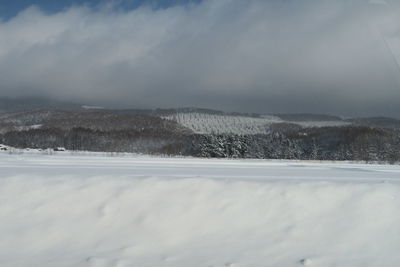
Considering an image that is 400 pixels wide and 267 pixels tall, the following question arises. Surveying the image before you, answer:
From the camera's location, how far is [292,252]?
6352mm

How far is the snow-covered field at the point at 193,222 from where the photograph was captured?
6.19m

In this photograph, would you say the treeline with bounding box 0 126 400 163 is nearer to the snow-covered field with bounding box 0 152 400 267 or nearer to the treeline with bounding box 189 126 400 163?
the treeline with bounding box 189 126 400 163

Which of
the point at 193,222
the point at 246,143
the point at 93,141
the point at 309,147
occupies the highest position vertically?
the point at 193,222

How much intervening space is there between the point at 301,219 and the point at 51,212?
4867 millimetres

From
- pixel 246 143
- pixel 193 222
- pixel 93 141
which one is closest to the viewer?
pixel 193 222

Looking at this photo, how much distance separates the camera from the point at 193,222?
721 centimetres

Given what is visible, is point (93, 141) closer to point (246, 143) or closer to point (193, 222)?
point (246, 143)

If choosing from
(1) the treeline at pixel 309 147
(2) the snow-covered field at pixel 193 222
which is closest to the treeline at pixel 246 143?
(1) the treeline at pixel 309 147

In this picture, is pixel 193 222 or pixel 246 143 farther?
pixel 246 143

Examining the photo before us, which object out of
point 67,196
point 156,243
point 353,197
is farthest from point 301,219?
point 67,196

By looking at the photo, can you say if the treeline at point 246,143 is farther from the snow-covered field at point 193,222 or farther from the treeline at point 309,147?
the snow-covered field at point 193,222

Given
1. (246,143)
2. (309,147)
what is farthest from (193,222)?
(309,147)

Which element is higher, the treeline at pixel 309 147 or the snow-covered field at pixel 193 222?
the snow-covered field at pixel 193 222

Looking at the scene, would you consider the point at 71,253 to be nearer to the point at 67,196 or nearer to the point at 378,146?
the point at 67,196
